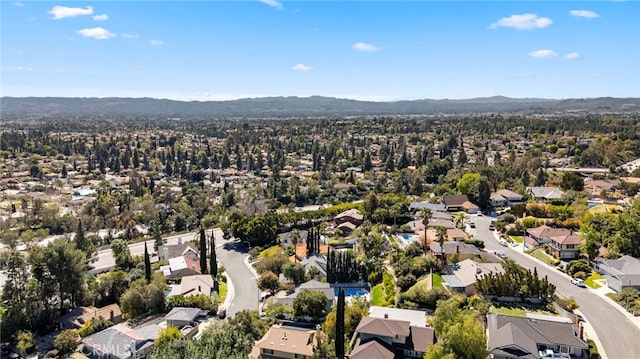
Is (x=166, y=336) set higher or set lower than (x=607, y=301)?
lower

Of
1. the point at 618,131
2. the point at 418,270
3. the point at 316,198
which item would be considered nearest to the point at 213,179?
the point at 316,198

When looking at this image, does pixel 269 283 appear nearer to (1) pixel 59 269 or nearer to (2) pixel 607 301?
(1) pixel 59 269

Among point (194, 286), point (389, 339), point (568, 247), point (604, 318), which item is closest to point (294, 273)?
point (194, 286)

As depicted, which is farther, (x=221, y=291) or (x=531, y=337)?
(x=221, y=291)

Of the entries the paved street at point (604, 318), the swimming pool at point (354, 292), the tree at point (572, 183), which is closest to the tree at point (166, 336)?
the swimming pool at point (354, 292)

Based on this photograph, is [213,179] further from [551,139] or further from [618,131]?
[618,131]

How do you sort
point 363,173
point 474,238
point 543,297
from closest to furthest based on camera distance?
point 543,297
point 474,238
point 363,173
